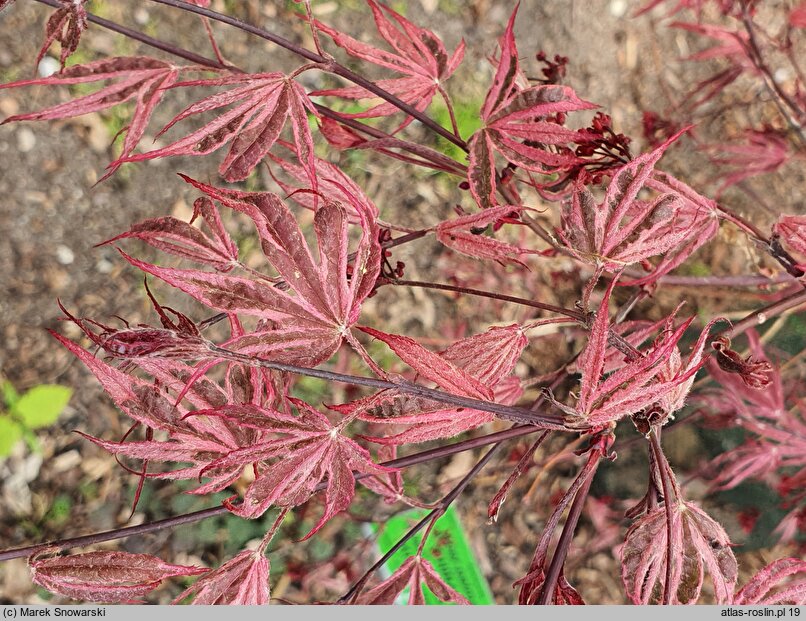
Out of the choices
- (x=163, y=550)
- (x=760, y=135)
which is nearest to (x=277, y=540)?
(x=163, y=550)

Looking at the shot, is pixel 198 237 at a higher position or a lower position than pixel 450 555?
higher

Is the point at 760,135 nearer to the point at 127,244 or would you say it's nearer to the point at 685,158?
the point at 685,158

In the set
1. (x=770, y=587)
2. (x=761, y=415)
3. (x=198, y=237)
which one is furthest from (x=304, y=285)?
(x=761, y=415)

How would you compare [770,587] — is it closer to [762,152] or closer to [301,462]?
[301,462]

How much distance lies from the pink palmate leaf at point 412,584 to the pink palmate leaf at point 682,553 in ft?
0.72

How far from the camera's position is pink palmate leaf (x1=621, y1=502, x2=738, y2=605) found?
663 millimetres

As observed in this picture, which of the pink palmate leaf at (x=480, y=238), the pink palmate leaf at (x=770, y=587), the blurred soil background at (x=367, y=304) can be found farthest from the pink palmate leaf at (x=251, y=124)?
the blurred soil background at (x=367, y=304)

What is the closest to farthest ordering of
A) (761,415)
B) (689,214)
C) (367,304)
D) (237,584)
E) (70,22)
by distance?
(70,22), (237,584), (689,214), (761,415), (367,304)

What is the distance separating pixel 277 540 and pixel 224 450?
929mm

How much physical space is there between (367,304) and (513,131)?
970 mm

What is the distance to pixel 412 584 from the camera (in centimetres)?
81

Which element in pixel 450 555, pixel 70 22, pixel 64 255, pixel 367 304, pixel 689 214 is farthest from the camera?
pixel 367 304

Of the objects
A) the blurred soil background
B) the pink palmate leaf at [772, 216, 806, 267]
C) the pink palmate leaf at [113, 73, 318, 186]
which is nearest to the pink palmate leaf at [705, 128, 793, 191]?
the blurred soil background

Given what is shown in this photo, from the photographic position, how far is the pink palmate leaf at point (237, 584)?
25.5 inches
